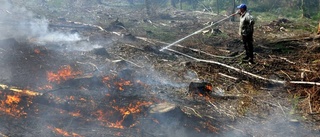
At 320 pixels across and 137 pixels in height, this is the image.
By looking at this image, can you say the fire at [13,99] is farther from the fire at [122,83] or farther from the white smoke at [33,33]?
the white smoke at [33,33]

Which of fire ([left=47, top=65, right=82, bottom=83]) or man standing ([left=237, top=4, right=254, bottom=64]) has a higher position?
man standing ([left=237, top=4, right=254, bottom=64])

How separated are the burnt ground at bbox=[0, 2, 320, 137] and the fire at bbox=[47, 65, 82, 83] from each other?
0.09ft

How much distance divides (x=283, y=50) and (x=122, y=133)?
820 cm

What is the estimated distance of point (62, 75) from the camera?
8.02 metres

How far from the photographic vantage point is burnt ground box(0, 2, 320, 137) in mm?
5801

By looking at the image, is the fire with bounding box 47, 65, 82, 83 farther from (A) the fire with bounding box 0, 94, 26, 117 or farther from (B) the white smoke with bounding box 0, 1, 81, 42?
(B) the white smoke with bounding box 0, 1, 81, 42

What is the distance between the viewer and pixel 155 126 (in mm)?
5836

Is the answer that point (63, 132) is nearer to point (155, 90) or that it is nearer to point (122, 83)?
point (122, 83)

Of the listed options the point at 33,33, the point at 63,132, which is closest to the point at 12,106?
the point at 63,132

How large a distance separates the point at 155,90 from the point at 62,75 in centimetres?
263

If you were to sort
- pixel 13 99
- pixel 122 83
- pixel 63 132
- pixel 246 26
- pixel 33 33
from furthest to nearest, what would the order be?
pixel 33 33
pixel 246 26
pixel 122 83
pixel 13 99
pixel 63 132

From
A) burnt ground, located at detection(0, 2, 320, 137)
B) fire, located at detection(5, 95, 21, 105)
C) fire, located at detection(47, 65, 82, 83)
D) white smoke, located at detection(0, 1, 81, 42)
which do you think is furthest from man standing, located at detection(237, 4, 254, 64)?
white smoke, located at detection(0, 1, 81, 42)

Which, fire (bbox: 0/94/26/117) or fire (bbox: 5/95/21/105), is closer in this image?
fire (bbox: 0/94/26/117)

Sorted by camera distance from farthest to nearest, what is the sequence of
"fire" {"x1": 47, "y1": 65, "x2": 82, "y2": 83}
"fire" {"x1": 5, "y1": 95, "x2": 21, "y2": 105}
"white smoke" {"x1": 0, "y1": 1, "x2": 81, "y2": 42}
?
"white smoke" {"x1": 0, "y1": 1, "x2": 81, "y2": 42}, "fire" {"x1": 47, "y1": 65, "x2": 82, "y2": 83}, "fire" {"x1": 5, "y1": 95, "x2": 21, "y2": 105}
